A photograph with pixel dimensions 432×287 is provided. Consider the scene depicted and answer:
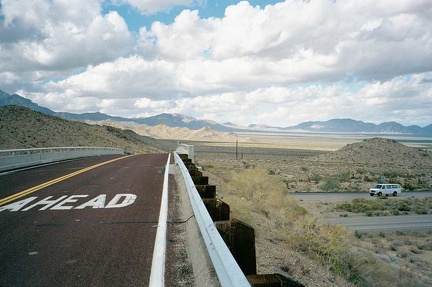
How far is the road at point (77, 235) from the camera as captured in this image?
483 centimetres

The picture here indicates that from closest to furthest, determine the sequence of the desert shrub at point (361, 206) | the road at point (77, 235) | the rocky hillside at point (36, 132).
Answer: the road at point (77, 235) → the desert shrub at point (361, 206) → the rocky hillside at point (36, 132)

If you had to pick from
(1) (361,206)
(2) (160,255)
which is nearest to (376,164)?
(1) (361,206)

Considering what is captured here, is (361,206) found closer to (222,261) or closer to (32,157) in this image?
(32,157)

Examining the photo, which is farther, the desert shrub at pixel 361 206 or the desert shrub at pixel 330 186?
the desert shrub at pixel 330 186

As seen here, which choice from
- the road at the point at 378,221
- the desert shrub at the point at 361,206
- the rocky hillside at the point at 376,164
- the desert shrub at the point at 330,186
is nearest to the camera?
the road at the point at 378,221

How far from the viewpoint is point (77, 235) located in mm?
6672

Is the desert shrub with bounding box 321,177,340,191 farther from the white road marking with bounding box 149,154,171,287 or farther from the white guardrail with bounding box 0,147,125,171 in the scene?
the white road marking with bounding box 149,154,171,287

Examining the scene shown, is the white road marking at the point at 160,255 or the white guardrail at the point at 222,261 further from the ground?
the white guardrail at the point at 222,261

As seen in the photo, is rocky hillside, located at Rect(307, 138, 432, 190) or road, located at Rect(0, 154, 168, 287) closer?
road, located at Rect(0, 154, 168, 287)

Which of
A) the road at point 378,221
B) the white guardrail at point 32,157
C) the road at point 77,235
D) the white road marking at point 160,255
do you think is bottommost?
the road at point 378,221

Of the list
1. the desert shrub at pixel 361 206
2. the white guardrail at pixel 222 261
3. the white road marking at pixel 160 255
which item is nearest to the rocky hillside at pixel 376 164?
the desert shrub at pixel 361 206

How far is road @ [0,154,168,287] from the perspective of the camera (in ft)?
15.9

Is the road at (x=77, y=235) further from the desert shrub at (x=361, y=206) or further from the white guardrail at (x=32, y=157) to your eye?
the desert shrub at (x=361, y=206)

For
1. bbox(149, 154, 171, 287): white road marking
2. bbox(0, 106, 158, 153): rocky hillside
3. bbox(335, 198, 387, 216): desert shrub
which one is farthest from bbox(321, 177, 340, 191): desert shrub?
bbox(149, 154, 171, 287): white road marking
